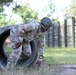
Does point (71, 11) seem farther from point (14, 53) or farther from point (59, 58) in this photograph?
point (14, 53)

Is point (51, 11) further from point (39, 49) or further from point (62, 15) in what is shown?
point (39, 49)

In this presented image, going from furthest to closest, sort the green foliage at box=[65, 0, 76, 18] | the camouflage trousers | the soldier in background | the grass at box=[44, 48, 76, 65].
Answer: the green foliage at box=[65, 0, 76, 18] → the grass at box=[44, 48, 76, 65] → the camouflage trousers → the soldier in background

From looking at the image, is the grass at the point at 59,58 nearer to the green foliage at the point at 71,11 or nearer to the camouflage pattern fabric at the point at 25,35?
the camouflage pattern fabric at the point at 25,35

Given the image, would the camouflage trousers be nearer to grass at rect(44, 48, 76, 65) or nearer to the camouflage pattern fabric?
the camouflage pattern fabric

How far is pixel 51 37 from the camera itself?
26.1m

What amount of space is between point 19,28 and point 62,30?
17.1 meters

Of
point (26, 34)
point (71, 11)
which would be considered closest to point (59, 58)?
point (26, 34)

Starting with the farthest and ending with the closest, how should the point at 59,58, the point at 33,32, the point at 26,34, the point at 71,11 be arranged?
the point at 71,11, the point at 59,58, the point at 26,34, the point at 33,32

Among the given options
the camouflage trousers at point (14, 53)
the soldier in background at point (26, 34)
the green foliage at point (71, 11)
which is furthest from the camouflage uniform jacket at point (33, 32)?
the green foliage at point (71, 11)

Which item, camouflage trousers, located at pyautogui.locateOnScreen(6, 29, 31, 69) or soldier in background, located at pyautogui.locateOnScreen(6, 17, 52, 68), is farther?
camouflage trousers, located at pyautogui.locateOnScreen(6, 29, 31, 69)

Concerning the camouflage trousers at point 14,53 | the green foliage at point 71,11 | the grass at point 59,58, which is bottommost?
the green foliage at point 71,11

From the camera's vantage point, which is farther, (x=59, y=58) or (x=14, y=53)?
(x=59, y=58)

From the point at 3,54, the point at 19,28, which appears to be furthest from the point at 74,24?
the point at 19,28

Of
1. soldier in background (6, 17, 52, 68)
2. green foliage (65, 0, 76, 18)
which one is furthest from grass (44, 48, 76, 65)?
green foliage (65, 0, 76, 18)
